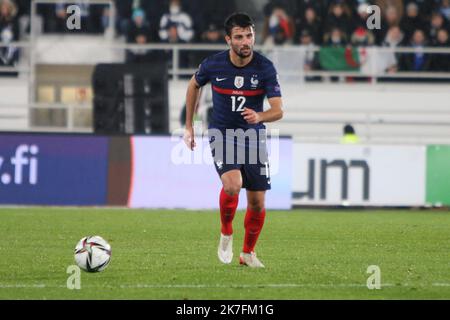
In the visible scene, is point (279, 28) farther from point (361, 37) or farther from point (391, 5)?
point (391, 5)

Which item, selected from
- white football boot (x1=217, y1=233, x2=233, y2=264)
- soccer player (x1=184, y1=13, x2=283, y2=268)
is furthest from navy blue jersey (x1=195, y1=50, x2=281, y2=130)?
white football boot (x1=217, y1=233, x2=233, y2=264)

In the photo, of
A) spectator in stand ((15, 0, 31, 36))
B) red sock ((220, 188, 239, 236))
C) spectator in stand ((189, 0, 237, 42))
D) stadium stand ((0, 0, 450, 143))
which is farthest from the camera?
spectator in stand ((15, 0, 31, 36))

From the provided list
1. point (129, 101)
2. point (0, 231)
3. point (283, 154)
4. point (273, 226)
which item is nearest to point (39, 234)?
point (0, 231)

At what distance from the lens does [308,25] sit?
2494 cm

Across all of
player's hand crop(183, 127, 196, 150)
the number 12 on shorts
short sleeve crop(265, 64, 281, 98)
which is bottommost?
player's hand crop(183, 127, 196, 150)

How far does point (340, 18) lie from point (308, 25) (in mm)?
852

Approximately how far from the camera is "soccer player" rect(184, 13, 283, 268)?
11.3m

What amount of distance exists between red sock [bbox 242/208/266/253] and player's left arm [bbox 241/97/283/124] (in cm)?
96

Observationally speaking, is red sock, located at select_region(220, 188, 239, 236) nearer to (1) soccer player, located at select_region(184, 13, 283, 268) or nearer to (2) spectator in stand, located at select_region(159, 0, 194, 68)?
(1) soccer player, located at select_region(184, 13, 283, 268)

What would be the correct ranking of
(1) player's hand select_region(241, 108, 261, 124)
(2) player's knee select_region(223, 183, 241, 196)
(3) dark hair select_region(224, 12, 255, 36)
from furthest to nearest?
1. (2) player's knee select_region(223, 183, 241, 196)
2. (3) dark hair select_region(224, 12, 255, 36)
3. (1) player's hand select_region(241, 108, 261, 124)

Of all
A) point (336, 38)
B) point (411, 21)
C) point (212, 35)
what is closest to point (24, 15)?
point (212, 35)

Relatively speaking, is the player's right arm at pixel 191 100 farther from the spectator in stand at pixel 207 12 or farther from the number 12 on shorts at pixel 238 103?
the spectator in stand at pixel 207 12

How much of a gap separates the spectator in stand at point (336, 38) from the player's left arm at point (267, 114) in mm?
13276

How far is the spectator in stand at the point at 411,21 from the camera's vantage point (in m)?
24.5
